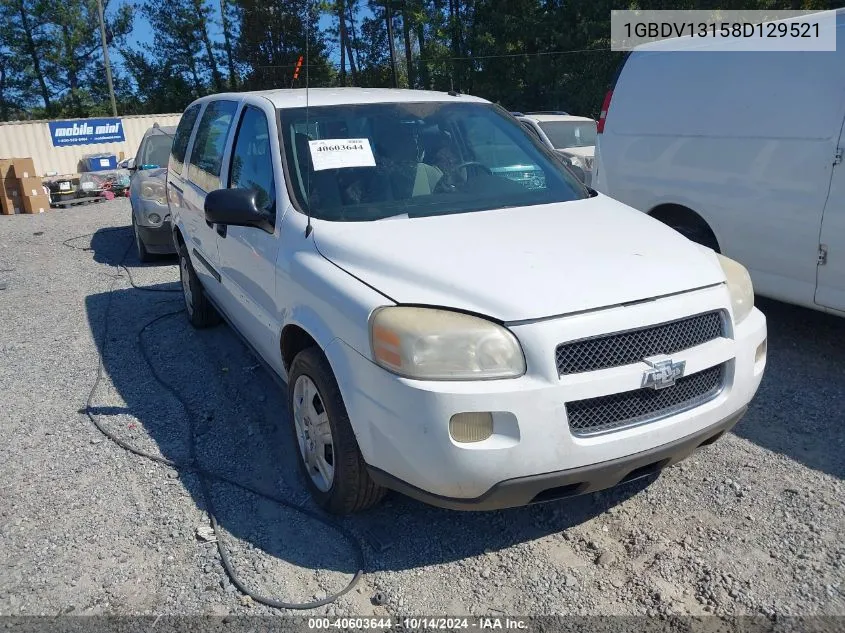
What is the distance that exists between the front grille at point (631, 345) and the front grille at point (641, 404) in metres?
0.12

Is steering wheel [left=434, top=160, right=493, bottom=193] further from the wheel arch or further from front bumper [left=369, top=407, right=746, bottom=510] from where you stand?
the wheel arch

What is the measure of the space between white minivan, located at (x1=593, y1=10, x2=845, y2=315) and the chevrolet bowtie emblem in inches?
93.7

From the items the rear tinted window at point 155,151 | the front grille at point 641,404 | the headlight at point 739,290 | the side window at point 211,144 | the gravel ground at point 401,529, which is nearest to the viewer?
the front grille at point 641,404

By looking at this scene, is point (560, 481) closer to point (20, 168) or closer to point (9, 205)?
point (9, 205)

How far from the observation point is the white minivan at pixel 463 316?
2.48m

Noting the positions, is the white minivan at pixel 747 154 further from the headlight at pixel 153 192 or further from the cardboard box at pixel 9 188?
the cardboard box at pixel 9 188

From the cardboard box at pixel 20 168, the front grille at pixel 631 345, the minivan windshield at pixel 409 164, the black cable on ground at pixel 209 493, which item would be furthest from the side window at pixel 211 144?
the cardboard box at pixel 20 168

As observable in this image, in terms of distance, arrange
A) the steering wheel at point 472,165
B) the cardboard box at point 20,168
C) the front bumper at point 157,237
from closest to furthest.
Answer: the steering wheel at point 472,165 < the front bumper at point 157,237 < the cardboard box at point 20,168

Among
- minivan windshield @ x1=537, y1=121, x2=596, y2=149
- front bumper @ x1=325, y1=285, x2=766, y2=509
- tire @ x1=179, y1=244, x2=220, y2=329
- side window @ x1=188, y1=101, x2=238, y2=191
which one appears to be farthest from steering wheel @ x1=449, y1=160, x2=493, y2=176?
minivan windshield @ x1=537, y1=121, x2=596, y2=149

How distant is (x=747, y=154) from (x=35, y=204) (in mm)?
15135

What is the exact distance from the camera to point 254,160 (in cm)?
395

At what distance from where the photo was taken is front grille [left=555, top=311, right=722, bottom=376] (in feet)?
8.26

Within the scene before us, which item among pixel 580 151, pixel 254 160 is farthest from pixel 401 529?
pixel 580 151

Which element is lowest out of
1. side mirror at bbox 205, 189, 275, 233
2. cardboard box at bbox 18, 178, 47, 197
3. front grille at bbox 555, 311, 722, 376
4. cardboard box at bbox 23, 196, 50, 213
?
cardboard box at bbox 23, 196, 50, 213
